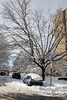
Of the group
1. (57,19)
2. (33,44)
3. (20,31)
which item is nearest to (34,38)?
(33,44)

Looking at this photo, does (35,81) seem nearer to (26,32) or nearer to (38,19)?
(26,32)

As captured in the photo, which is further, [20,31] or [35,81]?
[20,31]

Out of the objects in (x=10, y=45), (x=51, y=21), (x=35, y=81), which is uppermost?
(x=51, y=21)

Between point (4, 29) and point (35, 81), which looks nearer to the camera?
point (35, 81)

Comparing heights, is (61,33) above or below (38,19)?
below

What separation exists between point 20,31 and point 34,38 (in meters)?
2.45

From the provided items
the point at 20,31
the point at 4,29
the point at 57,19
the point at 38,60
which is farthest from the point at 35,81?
the point at 57,19

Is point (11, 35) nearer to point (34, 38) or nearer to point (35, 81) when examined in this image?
point (34, 38)

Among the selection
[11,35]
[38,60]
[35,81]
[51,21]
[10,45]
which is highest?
[51,21]

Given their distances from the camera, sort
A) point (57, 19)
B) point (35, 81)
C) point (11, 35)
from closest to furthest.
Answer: point (35, 81)
point (11, 35)
point (57, 19)

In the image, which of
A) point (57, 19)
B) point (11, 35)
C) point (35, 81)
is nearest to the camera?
point (35, 81)

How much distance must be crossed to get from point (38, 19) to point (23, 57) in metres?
6.52

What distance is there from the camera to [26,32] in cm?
1955

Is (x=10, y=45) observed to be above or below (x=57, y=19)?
below
